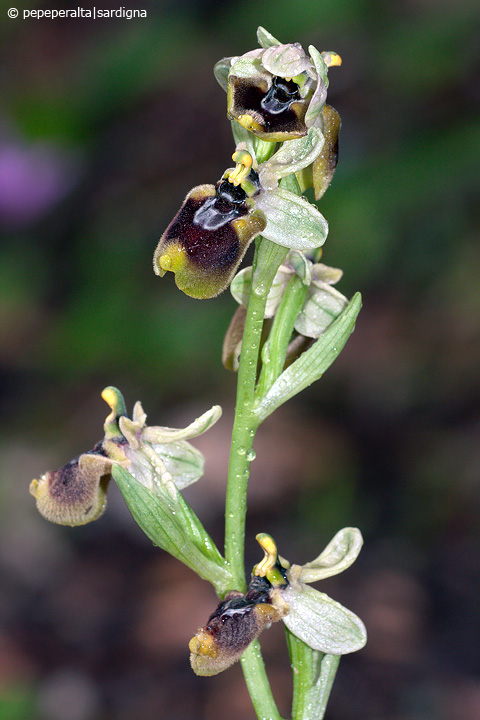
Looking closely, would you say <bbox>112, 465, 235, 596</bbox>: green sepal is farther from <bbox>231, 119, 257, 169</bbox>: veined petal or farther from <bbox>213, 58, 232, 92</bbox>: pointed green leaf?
<bbox>213, 58, 232, 92</bbox>: pointed green leaf

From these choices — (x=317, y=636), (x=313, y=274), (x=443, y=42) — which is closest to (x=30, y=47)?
(x=443, y=42)

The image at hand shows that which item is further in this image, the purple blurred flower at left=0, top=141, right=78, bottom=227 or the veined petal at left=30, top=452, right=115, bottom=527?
the purple blurred flower at left=0, top=141, right=78, bottom=227

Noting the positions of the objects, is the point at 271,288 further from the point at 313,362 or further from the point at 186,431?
the point at 186,431

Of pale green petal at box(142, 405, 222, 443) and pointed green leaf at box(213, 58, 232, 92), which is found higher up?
pointed green leaf at box(213, 58, 232, 92)

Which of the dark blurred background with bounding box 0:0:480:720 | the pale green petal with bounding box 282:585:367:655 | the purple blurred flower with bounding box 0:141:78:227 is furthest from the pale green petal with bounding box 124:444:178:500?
the purple blurred flower with bounding box 0:141:78:227

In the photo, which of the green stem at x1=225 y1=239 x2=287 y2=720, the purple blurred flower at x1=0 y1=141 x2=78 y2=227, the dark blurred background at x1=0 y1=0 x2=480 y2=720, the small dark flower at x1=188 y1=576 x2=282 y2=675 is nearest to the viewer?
the small dark flower at x1=188 y1=576 x2=282 y2=675

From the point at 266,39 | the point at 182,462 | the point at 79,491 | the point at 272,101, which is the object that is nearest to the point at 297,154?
the point at 272,101

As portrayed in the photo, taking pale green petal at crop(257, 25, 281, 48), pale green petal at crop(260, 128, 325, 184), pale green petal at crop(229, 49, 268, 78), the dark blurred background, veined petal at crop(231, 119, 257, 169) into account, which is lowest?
the dark blurred background

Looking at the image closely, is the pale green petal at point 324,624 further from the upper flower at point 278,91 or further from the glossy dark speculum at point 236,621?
the upper flower at point 278,91
